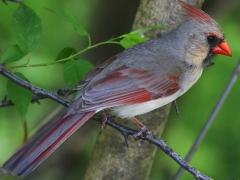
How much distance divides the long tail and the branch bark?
0.42 metres

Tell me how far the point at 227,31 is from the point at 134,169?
1325 millimetres

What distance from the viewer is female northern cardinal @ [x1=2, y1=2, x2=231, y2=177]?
266 cm

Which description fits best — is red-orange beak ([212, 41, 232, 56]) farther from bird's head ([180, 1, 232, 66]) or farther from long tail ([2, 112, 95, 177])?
long tail ([2, 112, 95, 177])

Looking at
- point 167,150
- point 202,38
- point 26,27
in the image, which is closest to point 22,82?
point 26,27

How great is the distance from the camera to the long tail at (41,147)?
2.41 metres

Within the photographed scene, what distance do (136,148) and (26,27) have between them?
1.05m

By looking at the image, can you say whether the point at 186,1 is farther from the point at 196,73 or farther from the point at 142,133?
the point at 142,133

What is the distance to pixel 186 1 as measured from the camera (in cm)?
296

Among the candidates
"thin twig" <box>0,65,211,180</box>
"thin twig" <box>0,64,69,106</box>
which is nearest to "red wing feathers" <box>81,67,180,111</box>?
"thin twig" <box>0,65,211,180</box>

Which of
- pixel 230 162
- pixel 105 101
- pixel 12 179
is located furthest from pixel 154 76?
pixel 12 179

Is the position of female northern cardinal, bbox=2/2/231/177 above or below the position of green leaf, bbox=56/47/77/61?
below

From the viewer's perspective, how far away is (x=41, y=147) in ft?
8.21

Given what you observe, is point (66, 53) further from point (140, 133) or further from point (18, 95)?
point (140, 133)

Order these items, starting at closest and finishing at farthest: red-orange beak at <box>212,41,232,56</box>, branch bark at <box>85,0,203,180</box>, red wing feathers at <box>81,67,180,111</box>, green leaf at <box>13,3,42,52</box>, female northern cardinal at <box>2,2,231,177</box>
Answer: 1. green leaf at <box>13,3,42,52</box>
2. female northern cardinal at <box>2,2,231,177</box>
3. red wing feathers at <box>81,67,180,111</box>
4. branch bark at <box>85,0,203,180</box>
5. red-orange beak at <box>212,41,232,56</box>
